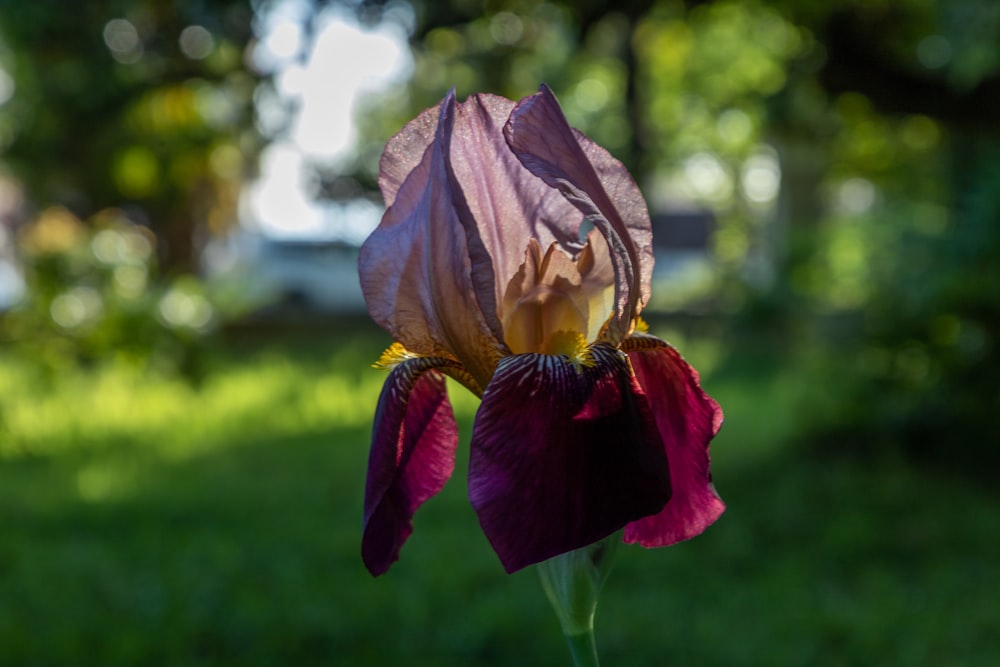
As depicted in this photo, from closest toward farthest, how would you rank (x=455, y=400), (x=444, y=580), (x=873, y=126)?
1. (x=444, y=580)
2. (x=873, y=126)
3. (x=455, y=400)

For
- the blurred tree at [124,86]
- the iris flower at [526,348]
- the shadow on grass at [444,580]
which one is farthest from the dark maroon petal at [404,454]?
the blurred tree at [124,86]

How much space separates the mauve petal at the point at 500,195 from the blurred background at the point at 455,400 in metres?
2.45

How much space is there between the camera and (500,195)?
3.03ft

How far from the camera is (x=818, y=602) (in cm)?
376

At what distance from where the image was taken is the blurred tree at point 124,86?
396cm

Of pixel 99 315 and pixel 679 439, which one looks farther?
pixel 99 315

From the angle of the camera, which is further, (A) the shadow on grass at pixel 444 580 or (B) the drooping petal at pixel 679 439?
(A) the shadow on grass at pixel 444 580

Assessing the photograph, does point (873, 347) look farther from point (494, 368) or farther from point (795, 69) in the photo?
point (494, 368)

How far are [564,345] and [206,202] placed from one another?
13370mm

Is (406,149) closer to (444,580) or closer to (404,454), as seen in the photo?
(404,454)

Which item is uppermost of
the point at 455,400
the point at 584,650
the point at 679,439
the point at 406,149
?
the point at 406,149

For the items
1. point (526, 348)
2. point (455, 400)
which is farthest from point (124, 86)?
point (526, 348)

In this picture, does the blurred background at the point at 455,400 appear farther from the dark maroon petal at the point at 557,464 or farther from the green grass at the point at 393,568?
the dark maroon petal at the point at 557,464

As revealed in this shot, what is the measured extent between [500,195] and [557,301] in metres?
0.11
